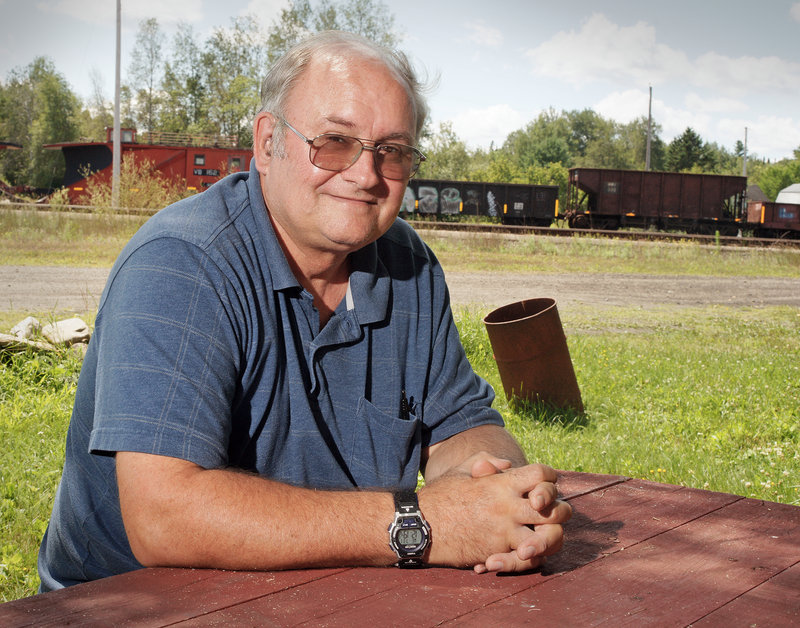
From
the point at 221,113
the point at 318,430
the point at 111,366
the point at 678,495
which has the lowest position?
the point at 678,495

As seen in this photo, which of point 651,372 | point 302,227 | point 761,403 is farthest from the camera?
point 651,372

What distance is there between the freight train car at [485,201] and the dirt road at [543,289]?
1572 cm

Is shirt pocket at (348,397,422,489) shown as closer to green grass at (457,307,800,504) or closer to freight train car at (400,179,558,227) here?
green grass at (457,307,800,504)

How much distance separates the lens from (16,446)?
4.45 meters

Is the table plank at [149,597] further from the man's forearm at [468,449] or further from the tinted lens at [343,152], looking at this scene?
the tinted lens at [343,152]

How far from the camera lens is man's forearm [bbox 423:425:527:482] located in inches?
85.7

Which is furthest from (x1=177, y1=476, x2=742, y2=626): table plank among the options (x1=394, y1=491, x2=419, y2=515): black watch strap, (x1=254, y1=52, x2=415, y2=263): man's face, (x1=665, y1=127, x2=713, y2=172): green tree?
(x1=665, y1=127, x2=713, y2=172): green tree

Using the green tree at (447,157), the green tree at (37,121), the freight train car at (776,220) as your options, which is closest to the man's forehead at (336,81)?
the freight train car at (776,220)

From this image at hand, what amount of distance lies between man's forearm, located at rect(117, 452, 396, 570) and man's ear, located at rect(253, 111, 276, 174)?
892mm

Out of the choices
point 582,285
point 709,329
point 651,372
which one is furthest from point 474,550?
point 582,285

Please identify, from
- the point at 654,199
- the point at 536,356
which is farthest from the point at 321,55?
the point at 654,199

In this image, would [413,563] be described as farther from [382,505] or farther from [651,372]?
[651,372]

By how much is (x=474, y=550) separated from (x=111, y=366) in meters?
0.83

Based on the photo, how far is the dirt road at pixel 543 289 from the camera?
10.7 meters
